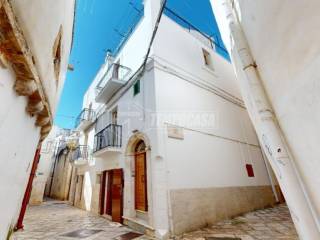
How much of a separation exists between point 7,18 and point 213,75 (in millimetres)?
8691

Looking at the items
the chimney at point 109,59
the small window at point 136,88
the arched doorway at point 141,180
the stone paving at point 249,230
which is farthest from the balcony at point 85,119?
the stone paving at point 249,230

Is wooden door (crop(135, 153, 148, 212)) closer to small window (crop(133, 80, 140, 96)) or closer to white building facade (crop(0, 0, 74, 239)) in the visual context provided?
small window (crop(133, 80, 140, 96))

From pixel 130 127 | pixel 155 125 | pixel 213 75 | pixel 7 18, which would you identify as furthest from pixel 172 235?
pixel 213 75

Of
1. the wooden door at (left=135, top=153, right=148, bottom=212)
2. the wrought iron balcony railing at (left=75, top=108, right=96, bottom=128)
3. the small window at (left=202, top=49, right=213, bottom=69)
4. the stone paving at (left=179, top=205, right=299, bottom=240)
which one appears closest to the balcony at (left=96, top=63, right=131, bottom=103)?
the wrought iron balcony railing at (left=75, top=108, right=96, bottom=128)

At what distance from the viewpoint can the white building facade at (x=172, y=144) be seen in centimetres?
504

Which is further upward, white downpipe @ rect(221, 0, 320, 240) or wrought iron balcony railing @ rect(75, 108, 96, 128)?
wrought iron balcony railing @ rect(75, 108, 96, 128)

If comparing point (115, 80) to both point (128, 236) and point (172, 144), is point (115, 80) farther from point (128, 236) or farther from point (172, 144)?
point (128, 236)

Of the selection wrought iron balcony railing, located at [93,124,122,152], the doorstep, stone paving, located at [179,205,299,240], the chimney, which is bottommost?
stone paving, located at [179,205,299,240]

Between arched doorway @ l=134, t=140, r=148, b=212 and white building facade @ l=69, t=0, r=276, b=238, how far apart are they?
32 millimetres

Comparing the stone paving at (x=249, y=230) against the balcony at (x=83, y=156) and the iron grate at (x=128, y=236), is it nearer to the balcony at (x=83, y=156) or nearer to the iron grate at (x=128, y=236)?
A: the iron grate at (x=128, y=236)

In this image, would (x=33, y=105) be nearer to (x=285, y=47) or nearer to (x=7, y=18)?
(x=7, y=18)

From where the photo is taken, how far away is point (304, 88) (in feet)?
4.88

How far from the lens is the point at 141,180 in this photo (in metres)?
5.84

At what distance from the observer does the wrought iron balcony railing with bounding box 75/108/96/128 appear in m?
11.4
